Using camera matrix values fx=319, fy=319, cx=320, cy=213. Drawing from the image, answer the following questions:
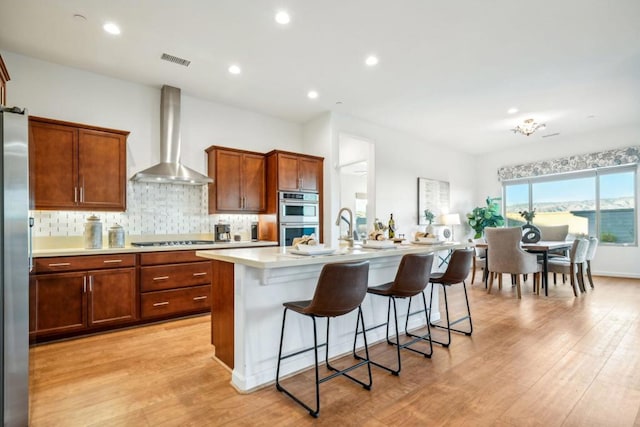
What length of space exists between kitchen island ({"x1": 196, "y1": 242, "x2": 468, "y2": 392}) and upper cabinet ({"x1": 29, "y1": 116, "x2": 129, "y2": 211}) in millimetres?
2020

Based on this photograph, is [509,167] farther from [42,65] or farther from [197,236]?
[42,65]

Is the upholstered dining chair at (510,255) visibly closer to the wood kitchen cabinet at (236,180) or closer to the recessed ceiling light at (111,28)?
the wood kitchen cabinet at (236,180)

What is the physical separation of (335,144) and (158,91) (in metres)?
2.71

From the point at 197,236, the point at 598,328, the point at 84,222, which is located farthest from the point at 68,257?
the point at 598,328

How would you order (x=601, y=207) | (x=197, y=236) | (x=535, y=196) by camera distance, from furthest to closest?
(x=535, y=196), (x=601, y=207), (x=197, y=236)

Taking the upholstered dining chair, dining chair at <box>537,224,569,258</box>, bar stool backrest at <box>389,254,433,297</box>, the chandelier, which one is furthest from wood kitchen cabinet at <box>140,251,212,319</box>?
dining chair at <box>537,224,569,258</box>

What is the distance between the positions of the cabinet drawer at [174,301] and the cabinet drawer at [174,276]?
0.22 feet

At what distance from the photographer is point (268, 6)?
2768 mm

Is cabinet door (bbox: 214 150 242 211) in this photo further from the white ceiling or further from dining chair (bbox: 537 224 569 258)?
dining chair (bbox: 537 224 569 258)

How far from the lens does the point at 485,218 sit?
25.3ft

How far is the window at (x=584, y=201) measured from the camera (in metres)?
6.45

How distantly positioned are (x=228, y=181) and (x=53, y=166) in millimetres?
1933

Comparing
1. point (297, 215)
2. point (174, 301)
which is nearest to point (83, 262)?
point (174, 301)

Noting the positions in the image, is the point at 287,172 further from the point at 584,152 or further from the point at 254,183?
the point at 584,152
